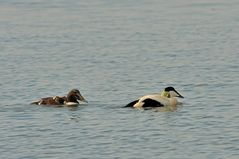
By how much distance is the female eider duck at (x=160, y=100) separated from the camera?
2308 cm

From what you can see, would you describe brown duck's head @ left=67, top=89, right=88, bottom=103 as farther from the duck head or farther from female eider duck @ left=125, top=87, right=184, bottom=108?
the duck head

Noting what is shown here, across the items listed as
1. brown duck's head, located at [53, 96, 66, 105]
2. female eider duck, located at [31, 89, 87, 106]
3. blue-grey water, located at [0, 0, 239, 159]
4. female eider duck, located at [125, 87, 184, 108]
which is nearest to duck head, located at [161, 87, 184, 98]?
female eider duck, located at [125, 87, 184, 108]

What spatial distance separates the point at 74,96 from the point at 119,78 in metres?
3.92

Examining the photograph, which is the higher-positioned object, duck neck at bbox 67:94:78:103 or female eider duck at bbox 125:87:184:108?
duck neck at bbox 67:94:78:103

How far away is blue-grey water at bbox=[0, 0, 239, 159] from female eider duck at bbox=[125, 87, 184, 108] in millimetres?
312

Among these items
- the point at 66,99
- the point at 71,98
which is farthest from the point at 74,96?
the point at 66,99

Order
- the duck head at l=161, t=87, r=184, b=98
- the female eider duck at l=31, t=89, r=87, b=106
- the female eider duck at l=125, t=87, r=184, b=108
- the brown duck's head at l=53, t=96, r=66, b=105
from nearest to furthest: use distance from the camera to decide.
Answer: the female eider duck at l=125, t=87, r=184, b=108 → the female eider duck at l=31, t=89, r=87, b=106 → the brown duck's head at l=53, t=96, r=66, b=105 → the duck head at l=161, t=87, r=184, b=98

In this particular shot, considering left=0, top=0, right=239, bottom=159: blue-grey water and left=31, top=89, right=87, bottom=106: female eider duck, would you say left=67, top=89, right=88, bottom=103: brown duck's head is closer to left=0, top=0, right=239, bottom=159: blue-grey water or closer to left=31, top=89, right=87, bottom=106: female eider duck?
left=31, top=89, right=87, bottom=106: female eider duck

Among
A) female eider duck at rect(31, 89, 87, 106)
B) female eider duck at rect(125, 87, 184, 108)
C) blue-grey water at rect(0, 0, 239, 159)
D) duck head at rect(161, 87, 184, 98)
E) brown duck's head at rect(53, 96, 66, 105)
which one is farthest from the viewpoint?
duck head at rect(161, 87, 184, 98)

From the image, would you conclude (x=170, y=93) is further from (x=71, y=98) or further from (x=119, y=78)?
(x=119, y=78)

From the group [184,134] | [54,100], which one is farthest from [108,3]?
[184,134]

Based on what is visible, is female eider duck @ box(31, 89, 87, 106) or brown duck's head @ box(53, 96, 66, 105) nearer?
female eider duck @ box(31, 89, 87, 106)

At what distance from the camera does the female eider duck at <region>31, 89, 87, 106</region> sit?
23.5 metres

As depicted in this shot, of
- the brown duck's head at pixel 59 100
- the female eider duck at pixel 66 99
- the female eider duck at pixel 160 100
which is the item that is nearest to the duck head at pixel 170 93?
the female eider duck at pixel 160 100
